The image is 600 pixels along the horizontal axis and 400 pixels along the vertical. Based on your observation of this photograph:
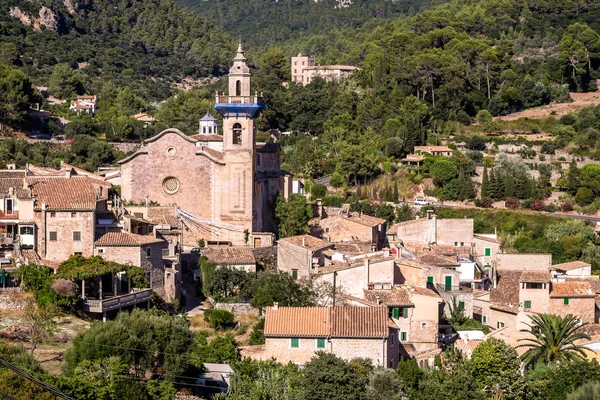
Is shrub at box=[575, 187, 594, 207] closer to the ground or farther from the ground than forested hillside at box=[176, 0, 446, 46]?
closer to the ground

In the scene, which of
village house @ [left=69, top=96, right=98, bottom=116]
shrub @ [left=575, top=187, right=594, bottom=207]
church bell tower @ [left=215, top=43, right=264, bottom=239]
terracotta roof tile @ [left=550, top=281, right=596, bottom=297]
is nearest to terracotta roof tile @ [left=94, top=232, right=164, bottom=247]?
church bell tower @ [left=215, top=43, right=264, bottom=239]

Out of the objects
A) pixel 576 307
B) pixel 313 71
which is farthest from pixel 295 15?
pixel 576 307


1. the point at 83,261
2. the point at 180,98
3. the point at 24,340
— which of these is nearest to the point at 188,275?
the point at 83,261

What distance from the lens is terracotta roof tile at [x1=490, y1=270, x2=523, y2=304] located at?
39281 millimetres

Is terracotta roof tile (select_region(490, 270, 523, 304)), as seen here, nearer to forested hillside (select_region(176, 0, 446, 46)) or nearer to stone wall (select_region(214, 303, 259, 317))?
stone wall (select_region(214, 303, 259, 317))

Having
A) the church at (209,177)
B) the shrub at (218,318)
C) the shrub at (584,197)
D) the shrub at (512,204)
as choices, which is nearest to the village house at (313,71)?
the shrub at (512,204)

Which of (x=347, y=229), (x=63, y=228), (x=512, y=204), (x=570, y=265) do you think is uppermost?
(x=512, y=204)

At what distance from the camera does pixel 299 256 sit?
3969 centimetres

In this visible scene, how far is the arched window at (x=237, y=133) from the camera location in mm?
43438

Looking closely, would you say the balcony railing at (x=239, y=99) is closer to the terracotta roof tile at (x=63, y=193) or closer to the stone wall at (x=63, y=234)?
the terracotta roof tile at (x=63, y=193)

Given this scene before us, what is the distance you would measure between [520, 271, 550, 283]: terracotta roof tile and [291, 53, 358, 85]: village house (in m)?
50.2

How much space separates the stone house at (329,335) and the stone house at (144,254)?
4.68 m

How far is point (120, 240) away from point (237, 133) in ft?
35.2

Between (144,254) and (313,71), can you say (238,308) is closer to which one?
(144,254)
